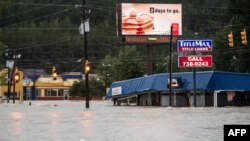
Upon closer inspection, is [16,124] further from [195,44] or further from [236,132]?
[195,44]

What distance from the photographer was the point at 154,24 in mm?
82750

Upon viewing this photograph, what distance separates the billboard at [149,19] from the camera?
81.1m

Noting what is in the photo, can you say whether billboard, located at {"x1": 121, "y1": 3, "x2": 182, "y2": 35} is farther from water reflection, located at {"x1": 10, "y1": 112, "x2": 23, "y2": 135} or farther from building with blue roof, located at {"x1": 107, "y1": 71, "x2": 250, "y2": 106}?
water reflection, located at {"x1": 10, "y1": 112, "x2": 23, "y2": 135}

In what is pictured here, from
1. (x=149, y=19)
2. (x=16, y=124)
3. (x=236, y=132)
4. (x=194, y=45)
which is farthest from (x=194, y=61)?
(x=236, y=132)

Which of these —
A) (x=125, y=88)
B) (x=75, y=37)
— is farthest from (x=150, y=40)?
(x=75, y=37)

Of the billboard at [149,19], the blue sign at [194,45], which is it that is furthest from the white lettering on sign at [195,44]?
the billboard at [149,19]

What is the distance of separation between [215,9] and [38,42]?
61050 millimetres

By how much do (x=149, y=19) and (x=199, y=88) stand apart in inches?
944

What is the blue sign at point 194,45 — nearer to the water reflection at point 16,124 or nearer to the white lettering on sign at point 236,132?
the water reflection at point 16,124

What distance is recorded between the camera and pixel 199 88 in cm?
6056

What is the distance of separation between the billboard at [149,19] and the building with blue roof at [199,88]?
1234 centimetres

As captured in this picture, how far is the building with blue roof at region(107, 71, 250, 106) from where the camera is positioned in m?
60.2

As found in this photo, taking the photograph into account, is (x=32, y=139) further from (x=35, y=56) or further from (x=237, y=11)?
(x=35, y=56)

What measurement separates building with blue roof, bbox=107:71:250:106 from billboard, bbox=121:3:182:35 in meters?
12.3
